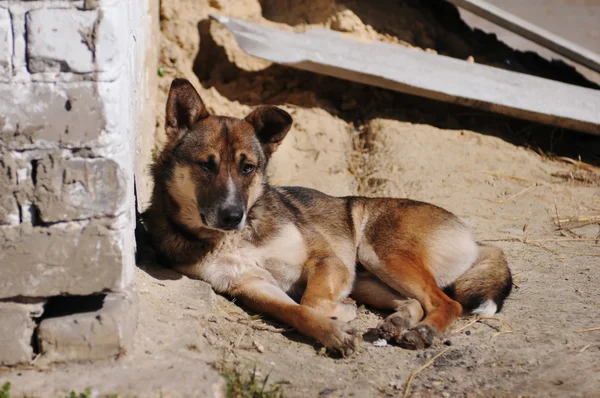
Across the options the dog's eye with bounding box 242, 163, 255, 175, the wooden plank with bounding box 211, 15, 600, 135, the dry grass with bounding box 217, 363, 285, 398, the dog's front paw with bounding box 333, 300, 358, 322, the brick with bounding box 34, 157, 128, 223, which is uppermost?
the wooden plank with bounding box 211, 15, 600, 135

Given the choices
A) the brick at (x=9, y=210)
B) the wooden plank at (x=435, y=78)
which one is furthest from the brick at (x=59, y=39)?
the wooden plank at (x=435, y=78)

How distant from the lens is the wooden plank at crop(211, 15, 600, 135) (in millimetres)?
7602

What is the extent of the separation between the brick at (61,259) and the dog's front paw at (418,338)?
1844 millimetres

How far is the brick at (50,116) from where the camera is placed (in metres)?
3.41

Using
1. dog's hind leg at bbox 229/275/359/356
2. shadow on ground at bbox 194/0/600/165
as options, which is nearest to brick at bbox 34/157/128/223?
dog's hind leg at bbox 229/275/359/356

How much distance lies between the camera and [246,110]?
8180 millimetres

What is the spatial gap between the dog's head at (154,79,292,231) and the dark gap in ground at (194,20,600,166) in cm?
323

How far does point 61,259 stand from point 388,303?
2.44m

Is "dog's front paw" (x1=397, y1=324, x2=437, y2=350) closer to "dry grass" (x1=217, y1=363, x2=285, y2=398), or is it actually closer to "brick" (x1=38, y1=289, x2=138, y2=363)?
"dry grass" (x1=217, y1=363, x2=285, y2=398)

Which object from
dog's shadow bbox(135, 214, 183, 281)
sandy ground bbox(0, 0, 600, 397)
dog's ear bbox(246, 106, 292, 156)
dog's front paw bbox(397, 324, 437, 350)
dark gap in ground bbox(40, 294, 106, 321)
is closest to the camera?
dark gap in ground bbox(40, 294, 106, 321)

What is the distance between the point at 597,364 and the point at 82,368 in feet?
9.34

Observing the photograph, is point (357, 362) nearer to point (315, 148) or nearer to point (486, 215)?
point (486, 215)

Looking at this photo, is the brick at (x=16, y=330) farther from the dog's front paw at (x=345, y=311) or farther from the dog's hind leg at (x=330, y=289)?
the dog's front paw at (x=345, y=311)

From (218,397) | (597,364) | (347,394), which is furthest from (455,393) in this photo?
Answer: (218,397)
